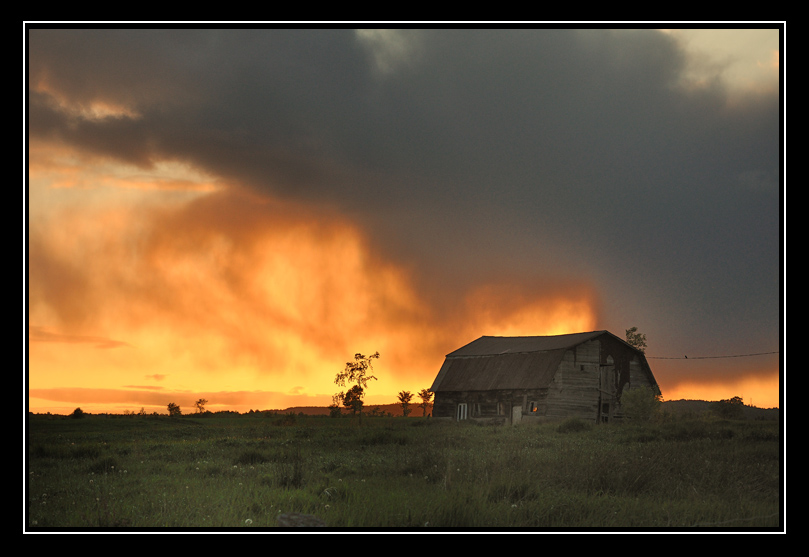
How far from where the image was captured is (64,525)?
9.18 m

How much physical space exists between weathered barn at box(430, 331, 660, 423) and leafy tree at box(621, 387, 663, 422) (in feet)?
10.0

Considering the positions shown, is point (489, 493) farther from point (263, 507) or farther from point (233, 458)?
point (233, 458)

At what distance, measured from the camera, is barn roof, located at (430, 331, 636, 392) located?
151 ft

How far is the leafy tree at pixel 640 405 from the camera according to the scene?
42.4 metres

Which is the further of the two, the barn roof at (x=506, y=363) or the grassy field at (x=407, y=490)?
the barn roof at (x=506, y=363)

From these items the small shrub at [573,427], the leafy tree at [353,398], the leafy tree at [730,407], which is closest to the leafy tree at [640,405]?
the small shrub at [573,427]

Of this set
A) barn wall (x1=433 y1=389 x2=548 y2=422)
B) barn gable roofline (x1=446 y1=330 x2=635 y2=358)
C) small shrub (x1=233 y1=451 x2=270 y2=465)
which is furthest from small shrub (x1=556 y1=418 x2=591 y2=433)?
small shrub (x1=233 y1=451 x2=270 y2=465)

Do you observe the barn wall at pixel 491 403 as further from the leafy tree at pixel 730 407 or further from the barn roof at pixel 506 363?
the leafy tree at pixel 730 407

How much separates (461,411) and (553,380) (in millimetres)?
10836

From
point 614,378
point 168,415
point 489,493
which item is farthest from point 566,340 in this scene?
point 489,493

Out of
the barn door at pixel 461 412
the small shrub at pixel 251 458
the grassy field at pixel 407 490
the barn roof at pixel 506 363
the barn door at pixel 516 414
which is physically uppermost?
the grassy field at pixel 407 490

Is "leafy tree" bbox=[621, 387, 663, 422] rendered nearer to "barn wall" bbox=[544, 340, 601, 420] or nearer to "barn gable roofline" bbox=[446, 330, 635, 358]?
"barn wall" bbox=[544, 340, 601, 420]

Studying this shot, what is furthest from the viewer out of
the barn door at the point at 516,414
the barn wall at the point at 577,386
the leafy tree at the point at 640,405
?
the barn door at the point at 516,414
